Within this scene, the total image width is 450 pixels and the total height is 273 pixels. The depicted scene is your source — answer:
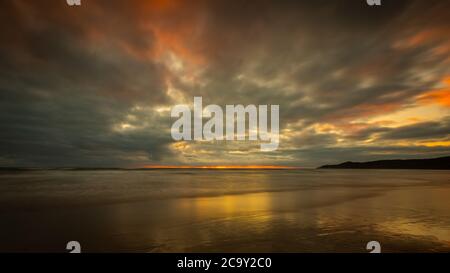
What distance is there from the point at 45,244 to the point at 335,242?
8806mm

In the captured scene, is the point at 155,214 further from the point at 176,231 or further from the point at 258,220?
the point at 258,220

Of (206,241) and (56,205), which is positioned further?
(56,205)

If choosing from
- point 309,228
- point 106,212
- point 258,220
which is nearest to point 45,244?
point 106,212

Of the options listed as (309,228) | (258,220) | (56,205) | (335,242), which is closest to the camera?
(335,242)

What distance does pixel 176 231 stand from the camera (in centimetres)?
896
